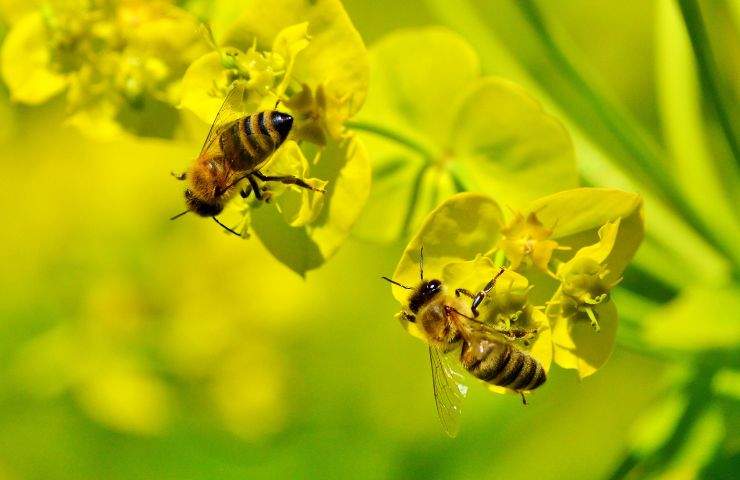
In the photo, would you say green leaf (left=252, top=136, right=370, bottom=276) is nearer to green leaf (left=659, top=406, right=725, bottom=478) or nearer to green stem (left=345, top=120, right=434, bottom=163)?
green stem (left=345, top=120, right=434, bottom=163)

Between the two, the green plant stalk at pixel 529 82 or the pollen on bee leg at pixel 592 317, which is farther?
the green plant stalk at pixel 529 82

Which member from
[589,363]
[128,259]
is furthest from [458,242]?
[128,259]

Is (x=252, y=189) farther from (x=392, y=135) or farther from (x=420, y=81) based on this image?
(x=420, y=81)

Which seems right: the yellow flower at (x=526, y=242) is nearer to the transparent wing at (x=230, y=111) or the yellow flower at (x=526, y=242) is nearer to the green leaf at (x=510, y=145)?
the green leaf at (x=510, y=145)

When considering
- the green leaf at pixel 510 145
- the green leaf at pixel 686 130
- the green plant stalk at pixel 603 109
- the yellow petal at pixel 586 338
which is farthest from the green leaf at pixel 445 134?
the green leaf at pixel 686 130

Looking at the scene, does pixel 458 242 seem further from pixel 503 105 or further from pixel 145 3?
pixel 145 3
